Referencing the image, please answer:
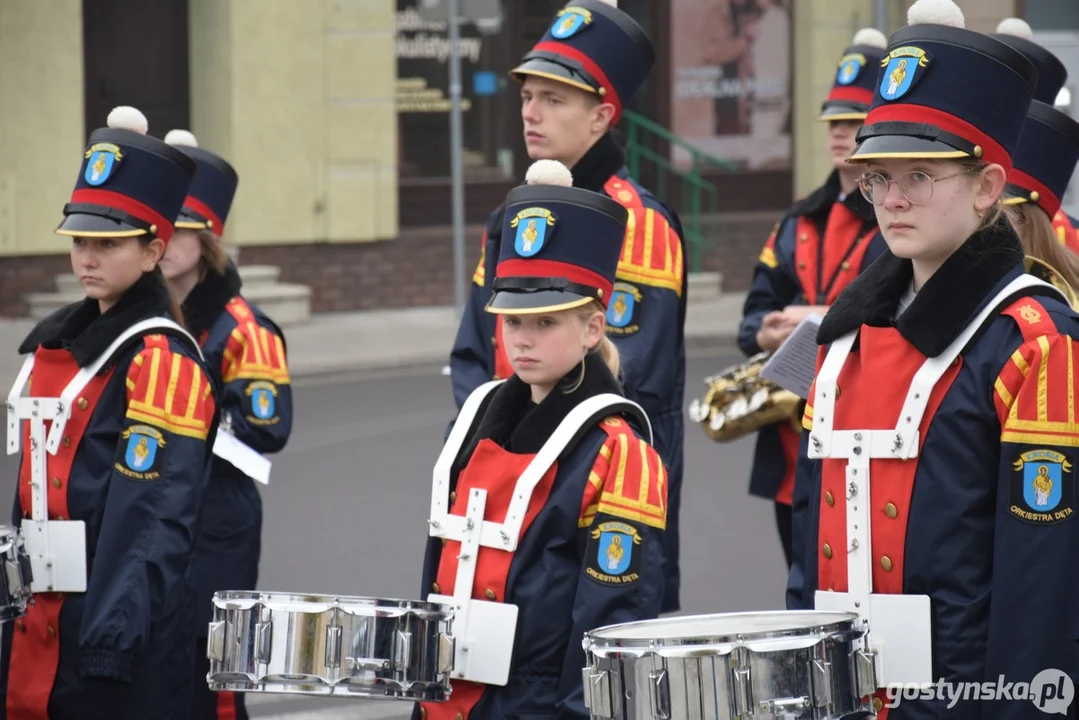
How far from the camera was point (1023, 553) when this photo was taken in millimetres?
3738

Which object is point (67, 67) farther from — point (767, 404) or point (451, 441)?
point (451, 441)

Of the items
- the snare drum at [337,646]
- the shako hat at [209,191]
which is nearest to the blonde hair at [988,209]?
the snare drum at [337,646]

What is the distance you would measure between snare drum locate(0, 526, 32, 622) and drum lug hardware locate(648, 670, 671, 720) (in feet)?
6.24

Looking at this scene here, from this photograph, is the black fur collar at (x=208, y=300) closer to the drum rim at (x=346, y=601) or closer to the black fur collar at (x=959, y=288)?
the drum rim at (x=346, y=601)

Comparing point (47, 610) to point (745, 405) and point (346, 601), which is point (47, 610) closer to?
point (346, 601)

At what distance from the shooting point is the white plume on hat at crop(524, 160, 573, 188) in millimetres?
4777

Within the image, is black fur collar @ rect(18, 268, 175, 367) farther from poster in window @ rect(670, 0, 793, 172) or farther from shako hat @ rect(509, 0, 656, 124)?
poster in window @ rect(670, 0, 793, 172)

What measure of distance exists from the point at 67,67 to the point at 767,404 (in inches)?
491

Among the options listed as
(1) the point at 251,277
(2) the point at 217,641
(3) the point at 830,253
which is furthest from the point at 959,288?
(1) the point at 251,277

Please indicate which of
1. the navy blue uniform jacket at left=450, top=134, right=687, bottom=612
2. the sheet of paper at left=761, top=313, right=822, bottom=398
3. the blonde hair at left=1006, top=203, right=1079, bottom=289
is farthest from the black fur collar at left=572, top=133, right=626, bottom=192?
the blonde hair at left=1006, top=203, right=1079, bottom=289

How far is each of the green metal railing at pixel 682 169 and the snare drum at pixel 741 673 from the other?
17531 millimetres

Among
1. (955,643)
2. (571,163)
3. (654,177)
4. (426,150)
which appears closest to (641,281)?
(571,163)

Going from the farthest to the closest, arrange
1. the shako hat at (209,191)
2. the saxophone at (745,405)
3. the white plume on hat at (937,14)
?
1. the saxophone at (745,405)
2. the shako hat at (209,191)
3. the white plume on hat at (937,14)

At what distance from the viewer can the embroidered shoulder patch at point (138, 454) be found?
5.12m
